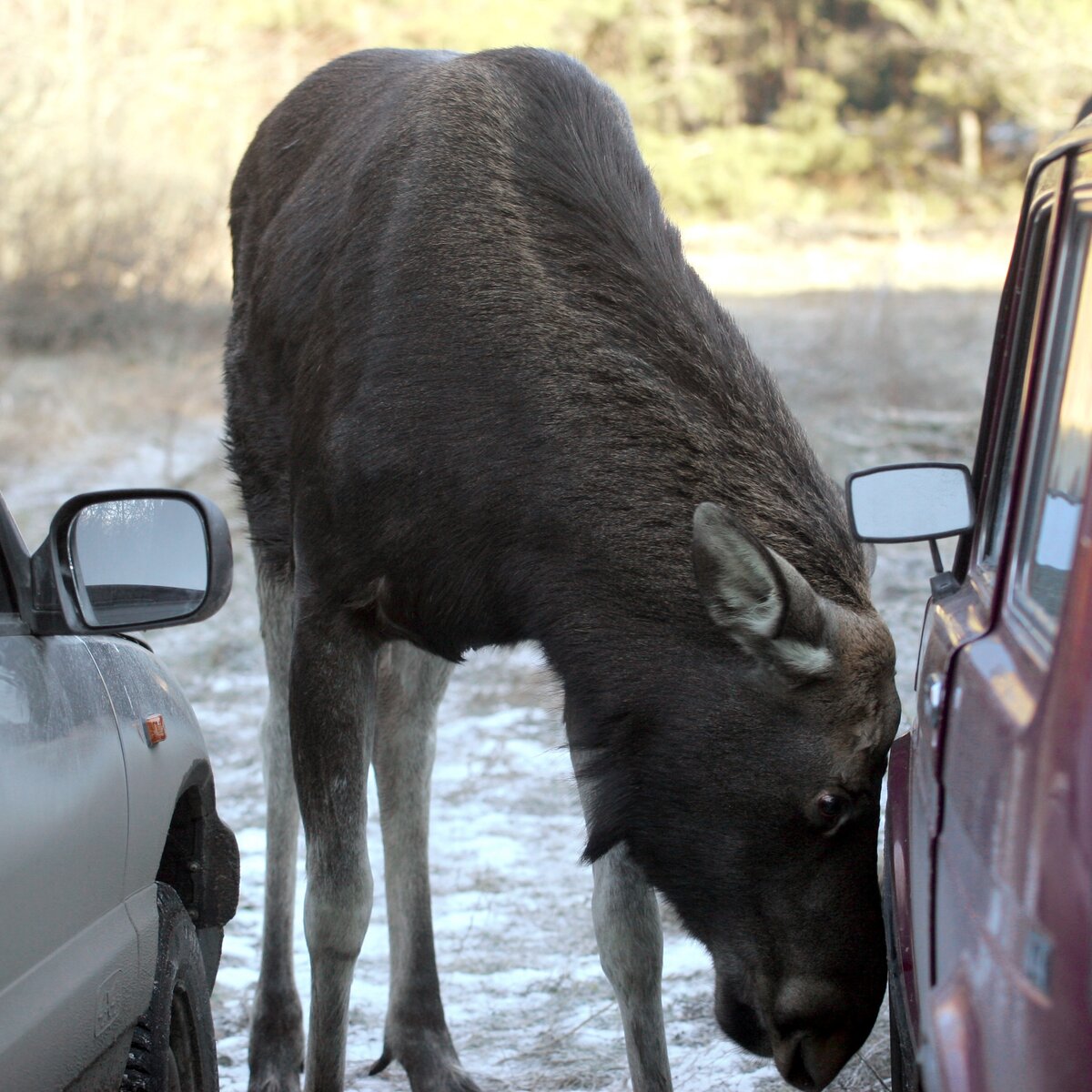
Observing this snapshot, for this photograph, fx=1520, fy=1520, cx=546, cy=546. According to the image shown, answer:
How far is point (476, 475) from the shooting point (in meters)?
3.34

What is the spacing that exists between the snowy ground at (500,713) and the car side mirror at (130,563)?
42.1 inches

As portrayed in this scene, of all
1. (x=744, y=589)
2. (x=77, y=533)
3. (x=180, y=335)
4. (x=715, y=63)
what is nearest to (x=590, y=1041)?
(x=744, y=589)

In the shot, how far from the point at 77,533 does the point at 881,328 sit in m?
14.1

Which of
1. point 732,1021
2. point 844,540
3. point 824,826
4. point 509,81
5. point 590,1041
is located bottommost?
point 590,1041

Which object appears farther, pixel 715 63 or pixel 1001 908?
pixel 715 63

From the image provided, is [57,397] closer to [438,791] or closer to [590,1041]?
[438,791]

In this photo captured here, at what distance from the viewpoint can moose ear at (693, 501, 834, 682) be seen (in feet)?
8.73

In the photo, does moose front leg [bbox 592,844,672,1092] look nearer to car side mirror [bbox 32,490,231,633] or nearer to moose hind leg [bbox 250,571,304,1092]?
moose hind leg [bbox 250,571,304,1092]

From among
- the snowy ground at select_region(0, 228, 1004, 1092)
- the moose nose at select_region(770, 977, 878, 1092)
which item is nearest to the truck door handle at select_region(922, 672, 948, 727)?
the moose nose at select_region(770, 977, 878, 1092)

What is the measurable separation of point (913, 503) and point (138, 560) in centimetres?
132

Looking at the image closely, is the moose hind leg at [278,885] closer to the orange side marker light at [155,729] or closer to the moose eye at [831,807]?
the orange side marker light at [155,729]

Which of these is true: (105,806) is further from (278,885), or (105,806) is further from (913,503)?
(278,885)

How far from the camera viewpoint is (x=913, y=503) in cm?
262

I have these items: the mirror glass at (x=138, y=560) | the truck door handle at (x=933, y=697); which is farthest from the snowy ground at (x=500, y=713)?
the truck door handle at (x=933, y=697)
